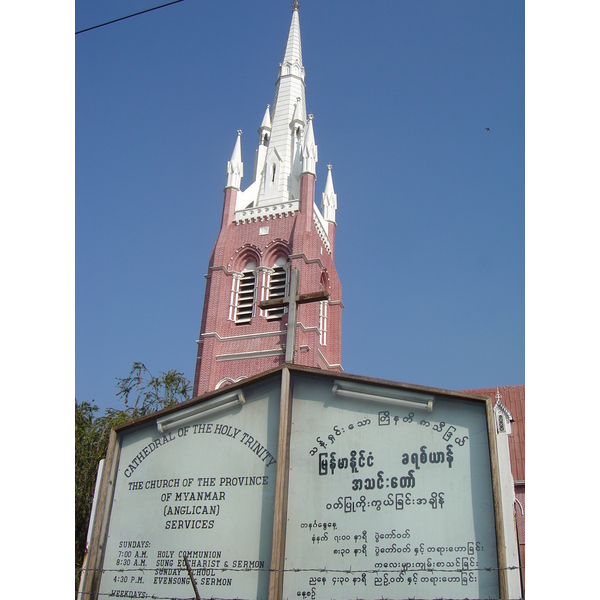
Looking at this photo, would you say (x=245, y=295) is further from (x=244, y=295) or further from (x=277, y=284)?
(x=277, y=284)

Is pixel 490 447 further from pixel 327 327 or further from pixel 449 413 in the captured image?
pixel 327 327

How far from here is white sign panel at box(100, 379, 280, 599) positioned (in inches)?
197

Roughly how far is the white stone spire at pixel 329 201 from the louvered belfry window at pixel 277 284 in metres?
6.55

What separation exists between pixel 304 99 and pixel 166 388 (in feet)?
80.5

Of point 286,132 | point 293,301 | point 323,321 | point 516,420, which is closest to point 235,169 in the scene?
point 286,132

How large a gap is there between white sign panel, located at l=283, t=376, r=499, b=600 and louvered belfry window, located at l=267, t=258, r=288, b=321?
2469cm

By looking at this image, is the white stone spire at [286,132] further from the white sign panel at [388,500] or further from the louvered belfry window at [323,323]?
the white sign panel at [388,500]

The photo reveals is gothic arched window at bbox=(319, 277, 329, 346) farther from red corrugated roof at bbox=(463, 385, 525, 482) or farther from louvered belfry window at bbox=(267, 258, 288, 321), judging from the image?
red corrugated roof at bbox=(463, 385, 525, 482)

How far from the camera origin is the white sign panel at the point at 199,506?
197 inches

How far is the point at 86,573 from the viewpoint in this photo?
17.9 feet

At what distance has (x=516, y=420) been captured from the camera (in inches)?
1123

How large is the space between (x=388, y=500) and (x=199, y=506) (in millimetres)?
1564

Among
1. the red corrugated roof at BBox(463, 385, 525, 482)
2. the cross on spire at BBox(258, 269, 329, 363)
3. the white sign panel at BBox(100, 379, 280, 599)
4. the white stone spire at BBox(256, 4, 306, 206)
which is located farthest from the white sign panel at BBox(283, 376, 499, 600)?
the white stone spire at BBox(256, 4, 306, 206)

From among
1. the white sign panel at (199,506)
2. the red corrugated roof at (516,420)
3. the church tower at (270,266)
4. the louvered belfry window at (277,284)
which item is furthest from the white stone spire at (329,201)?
the white sign panel at (199,506)
